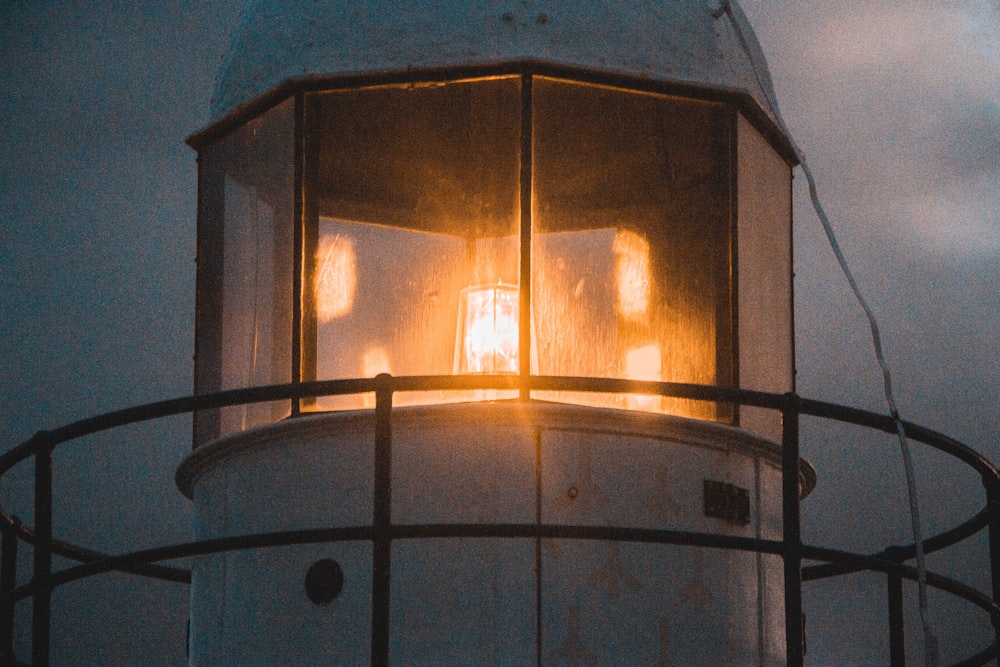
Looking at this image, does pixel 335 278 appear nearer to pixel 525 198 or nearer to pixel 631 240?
pixel 525 198

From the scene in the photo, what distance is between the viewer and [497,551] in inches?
239

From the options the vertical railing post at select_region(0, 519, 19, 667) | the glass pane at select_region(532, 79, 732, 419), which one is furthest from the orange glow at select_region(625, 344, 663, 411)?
the vertical railing post at select_region(0, 519, 19, 667)

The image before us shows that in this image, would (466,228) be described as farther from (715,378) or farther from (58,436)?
(58,436)

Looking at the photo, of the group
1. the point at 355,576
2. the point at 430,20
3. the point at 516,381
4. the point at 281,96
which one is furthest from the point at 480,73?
the point at 355,576

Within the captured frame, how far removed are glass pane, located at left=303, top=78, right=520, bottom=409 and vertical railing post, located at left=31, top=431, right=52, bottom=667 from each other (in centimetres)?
106

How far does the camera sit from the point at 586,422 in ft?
20.2

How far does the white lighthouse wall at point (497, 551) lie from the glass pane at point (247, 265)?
51 cm

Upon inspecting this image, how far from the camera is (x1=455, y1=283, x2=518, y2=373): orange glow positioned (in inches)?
253

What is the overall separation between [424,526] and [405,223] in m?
1.91

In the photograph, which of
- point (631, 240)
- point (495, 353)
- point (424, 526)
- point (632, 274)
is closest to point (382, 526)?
point (424, 526)

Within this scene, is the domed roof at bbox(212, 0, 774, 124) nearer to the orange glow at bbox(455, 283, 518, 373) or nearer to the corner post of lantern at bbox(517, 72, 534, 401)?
the corner post of lantern at bbox(517, 72, 534, 401)

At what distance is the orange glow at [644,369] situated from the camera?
6605mm

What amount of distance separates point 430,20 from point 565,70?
1.97ft

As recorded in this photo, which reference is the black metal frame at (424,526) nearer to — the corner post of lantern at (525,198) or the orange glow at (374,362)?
the corner post of lantern at (525,198)
